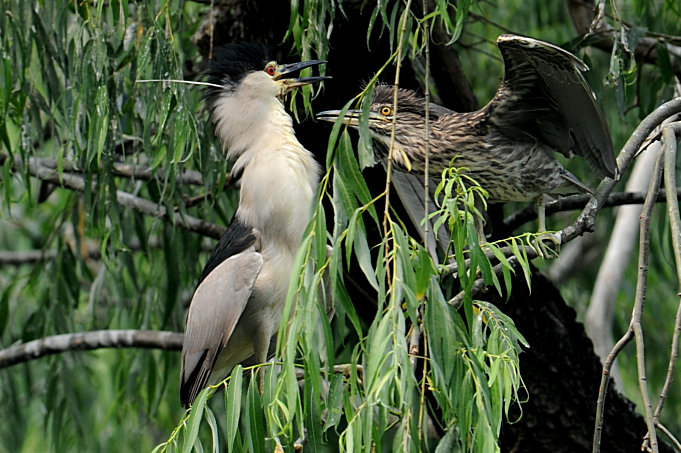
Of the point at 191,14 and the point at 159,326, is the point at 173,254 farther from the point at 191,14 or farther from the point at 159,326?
the point at 191,14

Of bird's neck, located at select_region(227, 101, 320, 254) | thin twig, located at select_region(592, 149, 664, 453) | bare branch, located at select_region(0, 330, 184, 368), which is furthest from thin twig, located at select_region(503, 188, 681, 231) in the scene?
bare branch, located at select_region(0, 330, 184, 368)

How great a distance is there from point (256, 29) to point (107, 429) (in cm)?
239

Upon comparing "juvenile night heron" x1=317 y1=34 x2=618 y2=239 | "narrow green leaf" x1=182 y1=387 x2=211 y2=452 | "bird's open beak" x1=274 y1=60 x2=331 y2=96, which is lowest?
"narrow green leaf" x1=182 y1=387 x2=211 y2=452

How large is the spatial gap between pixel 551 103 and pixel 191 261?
1.58m

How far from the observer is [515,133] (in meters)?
2.44

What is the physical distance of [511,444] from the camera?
2910 millimetres

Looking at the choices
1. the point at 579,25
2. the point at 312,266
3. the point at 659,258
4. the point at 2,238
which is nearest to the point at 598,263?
the point at 659,258

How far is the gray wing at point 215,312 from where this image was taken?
242 centimetres

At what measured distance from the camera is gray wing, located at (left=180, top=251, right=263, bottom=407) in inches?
95.3

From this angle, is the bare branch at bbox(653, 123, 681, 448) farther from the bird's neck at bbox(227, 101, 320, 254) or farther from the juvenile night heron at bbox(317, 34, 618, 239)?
the bird's neck at bbox(227, 101, 320, 254)

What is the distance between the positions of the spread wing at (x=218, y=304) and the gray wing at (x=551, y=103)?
0.73 metres

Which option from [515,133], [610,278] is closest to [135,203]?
[515,133]

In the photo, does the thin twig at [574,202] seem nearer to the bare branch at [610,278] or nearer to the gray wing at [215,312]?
the gray wing at [215,312]

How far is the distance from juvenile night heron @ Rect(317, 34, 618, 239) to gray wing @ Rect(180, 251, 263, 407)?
440 millimetres
